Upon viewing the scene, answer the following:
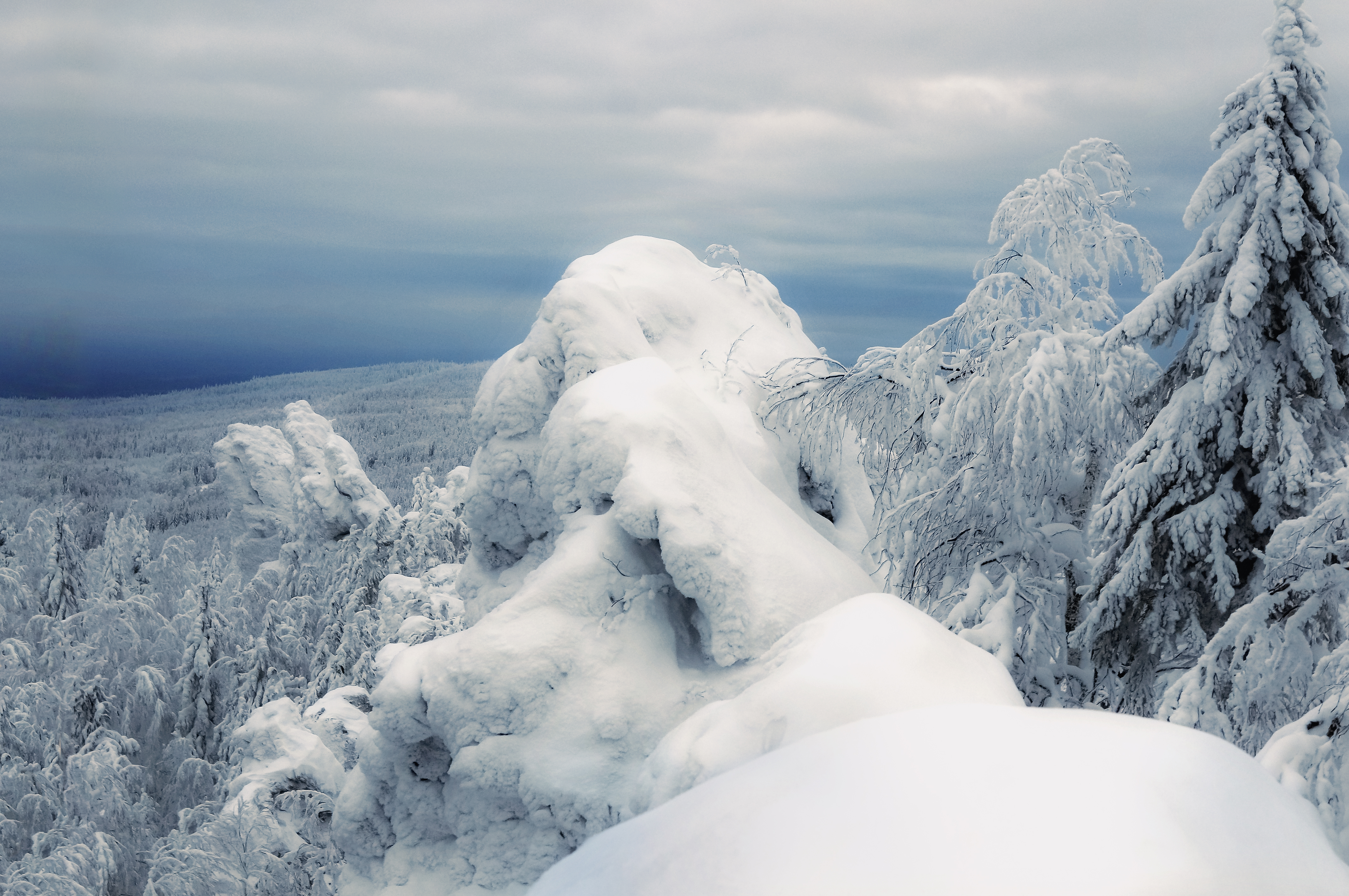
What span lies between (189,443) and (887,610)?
55509mm

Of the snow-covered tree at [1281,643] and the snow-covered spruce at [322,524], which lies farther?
the snow-covered spruce at [322,524]

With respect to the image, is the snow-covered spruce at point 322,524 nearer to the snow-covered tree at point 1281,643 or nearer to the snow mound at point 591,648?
the snow mound at point 591,648

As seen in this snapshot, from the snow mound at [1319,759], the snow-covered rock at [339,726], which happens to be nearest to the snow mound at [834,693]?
the snow mound at [1319,759]

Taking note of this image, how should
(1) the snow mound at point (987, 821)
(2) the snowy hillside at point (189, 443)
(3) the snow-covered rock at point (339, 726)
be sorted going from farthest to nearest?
(2) the snowy hillside at point (189, 443), (3) the snow-covered rock at point (339, 726), (1) the snow mound at point (987, 821)

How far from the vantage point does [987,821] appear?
6.97 feet

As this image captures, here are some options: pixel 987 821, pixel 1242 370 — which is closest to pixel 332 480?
pixel 1242 370

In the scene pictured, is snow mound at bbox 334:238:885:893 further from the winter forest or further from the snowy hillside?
the snowy hillside

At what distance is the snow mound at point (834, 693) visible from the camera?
13.4 feet

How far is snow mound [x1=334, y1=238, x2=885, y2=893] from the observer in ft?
19.9

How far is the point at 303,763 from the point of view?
1082 centimetres

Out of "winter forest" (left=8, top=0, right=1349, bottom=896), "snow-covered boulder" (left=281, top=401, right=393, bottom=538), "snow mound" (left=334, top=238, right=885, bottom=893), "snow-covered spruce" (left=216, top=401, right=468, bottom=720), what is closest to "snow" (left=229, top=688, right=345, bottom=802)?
"winter forest" (left=8, top=0, right=1349, bottom=896)

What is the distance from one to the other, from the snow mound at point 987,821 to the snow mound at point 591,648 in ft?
8.32

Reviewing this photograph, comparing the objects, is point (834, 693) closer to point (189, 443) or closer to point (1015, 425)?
point (1015, 425)

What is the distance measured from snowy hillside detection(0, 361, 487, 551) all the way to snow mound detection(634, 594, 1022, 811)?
65.3 feet
